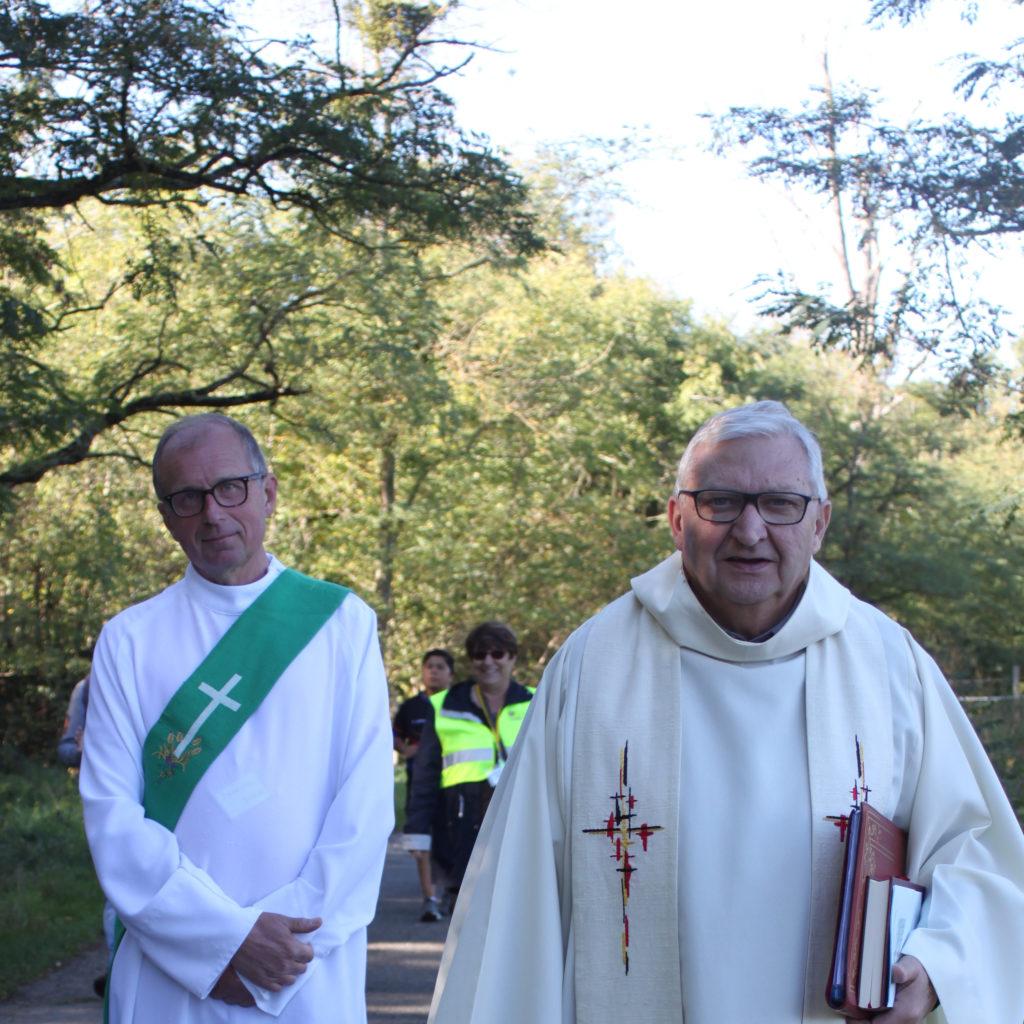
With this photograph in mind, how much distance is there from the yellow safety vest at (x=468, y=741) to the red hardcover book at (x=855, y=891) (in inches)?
249

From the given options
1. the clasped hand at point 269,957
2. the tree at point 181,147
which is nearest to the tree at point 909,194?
the tree at point 181,147

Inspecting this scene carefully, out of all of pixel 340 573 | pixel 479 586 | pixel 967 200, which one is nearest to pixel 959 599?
pixel 479 586

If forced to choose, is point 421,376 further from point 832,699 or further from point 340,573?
point 832,699

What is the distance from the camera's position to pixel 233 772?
4.06m

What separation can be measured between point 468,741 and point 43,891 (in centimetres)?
467

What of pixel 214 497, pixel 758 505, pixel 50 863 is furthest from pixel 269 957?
pixel 50 863

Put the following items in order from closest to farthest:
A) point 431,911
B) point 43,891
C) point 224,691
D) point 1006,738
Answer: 1. point 224,691
2. point 431,911
3. point 43,891
4. point 1006,738

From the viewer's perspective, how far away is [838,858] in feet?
10.7

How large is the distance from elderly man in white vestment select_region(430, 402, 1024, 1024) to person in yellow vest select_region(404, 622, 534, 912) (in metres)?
5.82

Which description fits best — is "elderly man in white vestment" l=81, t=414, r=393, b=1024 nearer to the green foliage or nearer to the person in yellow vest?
the person in yellow vest

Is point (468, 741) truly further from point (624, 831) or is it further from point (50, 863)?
point (624, 831)

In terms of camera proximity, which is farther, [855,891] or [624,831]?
[624,831]

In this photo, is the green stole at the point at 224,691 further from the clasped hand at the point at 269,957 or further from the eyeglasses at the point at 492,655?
the eyeglasses at the point at 492,655

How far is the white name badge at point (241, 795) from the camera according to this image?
401cm
